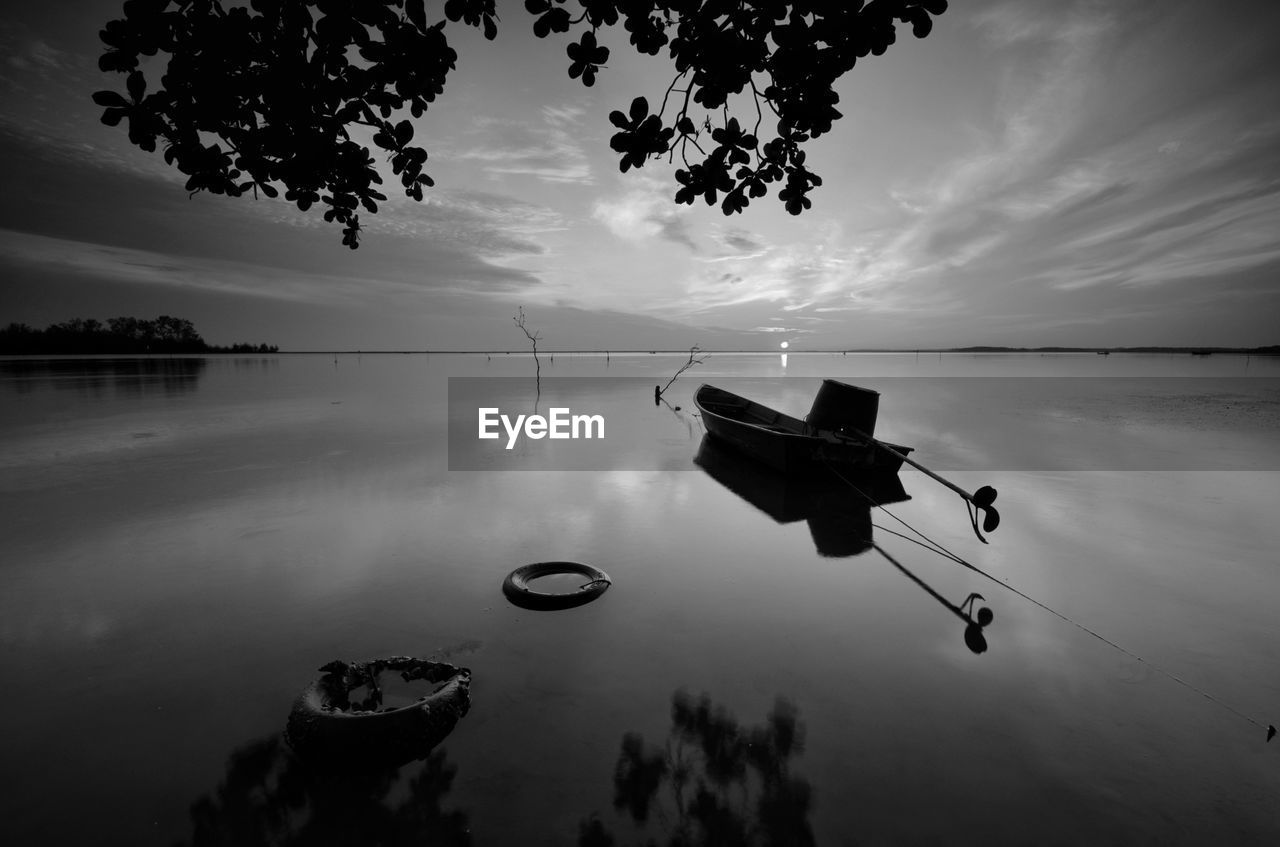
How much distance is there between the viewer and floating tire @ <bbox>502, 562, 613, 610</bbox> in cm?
624

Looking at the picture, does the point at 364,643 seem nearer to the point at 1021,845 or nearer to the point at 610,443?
the point at 1021,845

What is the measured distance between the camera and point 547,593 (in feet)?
21.5

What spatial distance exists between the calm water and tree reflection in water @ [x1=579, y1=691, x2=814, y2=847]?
21mm

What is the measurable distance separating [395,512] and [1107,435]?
24.4m

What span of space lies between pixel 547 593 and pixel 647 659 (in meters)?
1.87

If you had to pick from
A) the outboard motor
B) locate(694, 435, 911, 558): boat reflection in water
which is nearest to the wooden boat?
the outboard motor

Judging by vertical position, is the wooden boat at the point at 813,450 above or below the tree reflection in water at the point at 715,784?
above

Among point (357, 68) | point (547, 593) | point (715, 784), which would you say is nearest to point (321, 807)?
point (715, 784)

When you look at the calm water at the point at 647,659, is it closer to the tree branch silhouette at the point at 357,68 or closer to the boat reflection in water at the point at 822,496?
the boat reflection in water at the point at 822,496

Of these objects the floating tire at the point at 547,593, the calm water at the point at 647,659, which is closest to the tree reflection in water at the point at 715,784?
the calm water at the point at 647,659

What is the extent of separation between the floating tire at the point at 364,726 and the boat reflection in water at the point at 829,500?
584 centimetres

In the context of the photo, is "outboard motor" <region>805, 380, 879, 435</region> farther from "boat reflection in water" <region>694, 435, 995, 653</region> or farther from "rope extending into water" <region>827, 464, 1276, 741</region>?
"rope extending into water" <region>827, 464, 1276, 741</region>

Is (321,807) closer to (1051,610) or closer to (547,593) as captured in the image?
(547,593)

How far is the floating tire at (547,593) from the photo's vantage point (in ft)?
20.5
